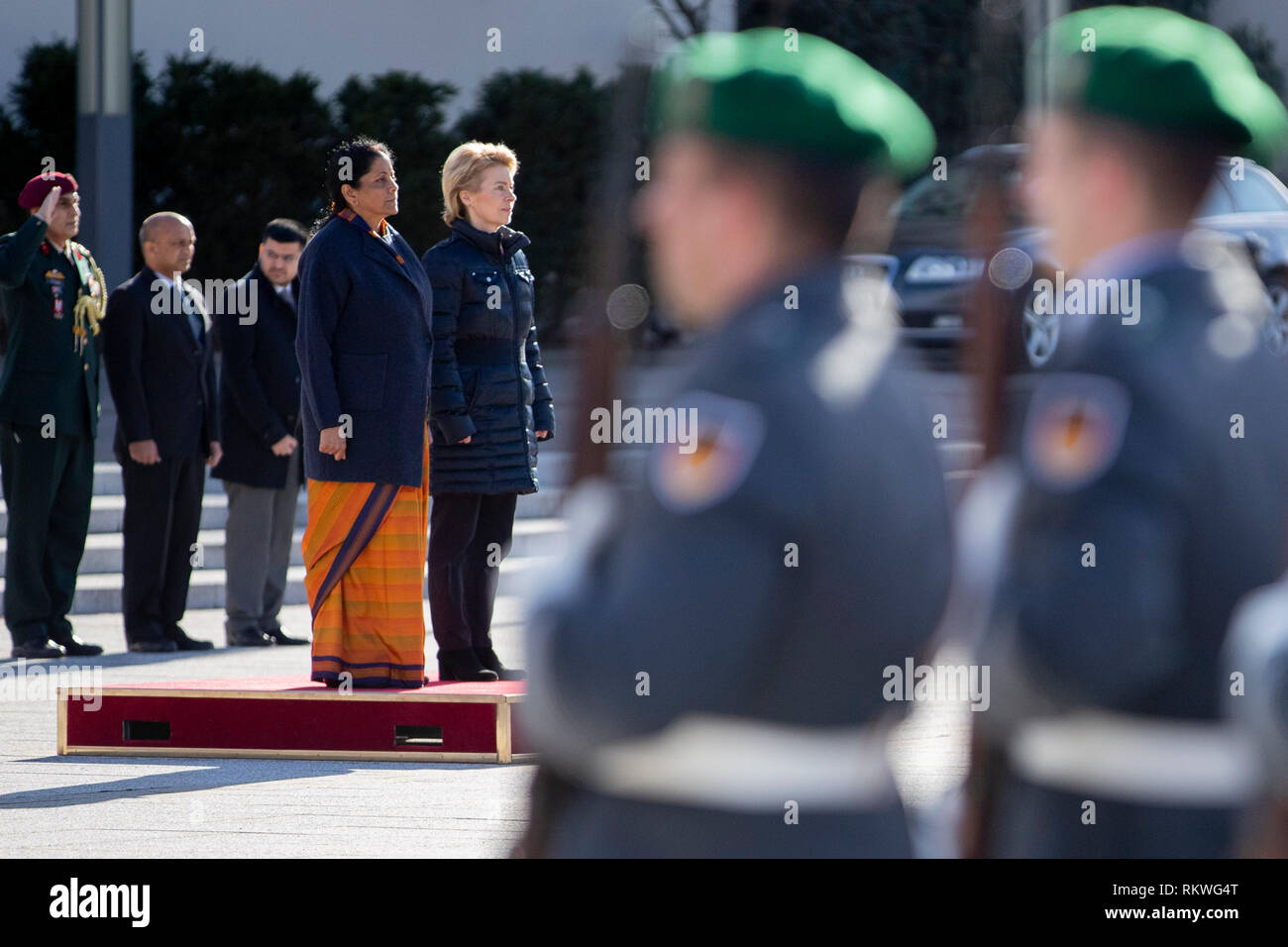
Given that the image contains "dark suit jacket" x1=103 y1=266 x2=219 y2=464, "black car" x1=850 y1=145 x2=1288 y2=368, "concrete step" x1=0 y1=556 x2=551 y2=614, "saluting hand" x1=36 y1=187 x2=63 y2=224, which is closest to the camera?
"black car" x1=850 y1=145 x2=1288 y2=368

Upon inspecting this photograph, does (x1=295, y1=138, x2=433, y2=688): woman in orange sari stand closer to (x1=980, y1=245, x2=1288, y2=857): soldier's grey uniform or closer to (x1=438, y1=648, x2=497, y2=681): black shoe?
(x1=438, y1=648, x2=497, y2=681): black shoe

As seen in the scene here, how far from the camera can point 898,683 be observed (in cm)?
183

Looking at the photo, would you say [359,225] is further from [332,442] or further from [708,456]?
[708,456]

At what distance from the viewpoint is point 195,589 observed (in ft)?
37.1

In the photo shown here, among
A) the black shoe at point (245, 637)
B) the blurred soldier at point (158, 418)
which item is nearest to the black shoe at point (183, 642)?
the blurred soldier at point (158, 418)

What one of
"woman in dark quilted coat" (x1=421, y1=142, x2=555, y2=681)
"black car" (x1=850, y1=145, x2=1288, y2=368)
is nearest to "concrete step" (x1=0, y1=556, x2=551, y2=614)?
"black car" (x1=850, y1=145, x2=1288, y2=368)

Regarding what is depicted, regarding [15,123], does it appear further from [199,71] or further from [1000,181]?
[1000,181]

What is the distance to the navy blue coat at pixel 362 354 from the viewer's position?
7.04 metres

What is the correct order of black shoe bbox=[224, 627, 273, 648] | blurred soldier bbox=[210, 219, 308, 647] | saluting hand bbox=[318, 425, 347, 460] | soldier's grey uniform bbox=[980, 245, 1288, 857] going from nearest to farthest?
soldier's grey uniform bbox=[980, 245, 1288, 857], saluting hand bbox=[318, 425, 347, 460], blurred soldier bbox=[210, 219, 308, 647], black shoe bbox=[224, 627, 273, 648]

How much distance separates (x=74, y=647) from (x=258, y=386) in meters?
1.40

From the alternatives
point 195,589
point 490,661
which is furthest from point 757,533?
point 195,589

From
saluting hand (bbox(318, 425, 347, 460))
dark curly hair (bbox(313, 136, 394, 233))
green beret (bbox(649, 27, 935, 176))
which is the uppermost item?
dark curly hair (bbox(313, 136, 394, 233))

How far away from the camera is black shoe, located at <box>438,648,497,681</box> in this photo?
7.43m
